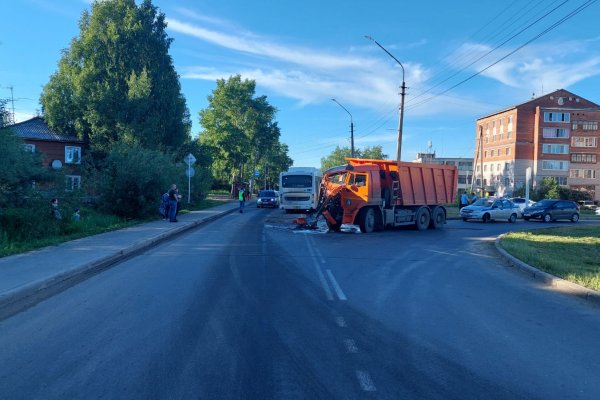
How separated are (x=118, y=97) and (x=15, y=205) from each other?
29.0 m

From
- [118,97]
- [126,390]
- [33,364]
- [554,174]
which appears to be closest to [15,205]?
[33,364]

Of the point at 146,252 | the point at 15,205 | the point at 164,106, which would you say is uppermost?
the point at 164,106

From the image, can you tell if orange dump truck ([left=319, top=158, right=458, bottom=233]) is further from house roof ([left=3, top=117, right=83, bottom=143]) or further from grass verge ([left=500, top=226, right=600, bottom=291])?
house roof ([left=3, top=117, right=83, bottom=143])

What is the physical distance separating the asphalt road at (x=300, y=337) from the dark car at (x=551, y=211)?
23.6 meters

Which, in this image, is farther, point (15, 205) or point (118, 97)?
point (118, 97)

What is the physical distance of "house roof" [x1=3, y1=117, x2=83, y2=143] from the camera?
42.9 metres

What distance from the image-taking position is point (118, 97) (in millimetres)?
41750

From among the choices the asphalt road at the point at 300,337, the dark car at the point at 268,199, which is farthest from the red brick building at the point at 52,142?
the asphalt road at the point at 300,337

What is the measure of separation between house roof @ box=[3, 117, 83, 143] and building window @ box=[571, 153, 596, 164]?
6607 centimetres

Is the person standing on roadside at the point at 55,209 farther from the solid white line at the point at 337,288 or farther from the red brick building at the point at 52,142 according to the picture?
the red brick building at the point at 52,142

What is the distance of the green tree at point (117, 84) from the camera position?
41.1m

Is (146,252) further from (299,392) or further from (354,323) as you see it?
(299,392)

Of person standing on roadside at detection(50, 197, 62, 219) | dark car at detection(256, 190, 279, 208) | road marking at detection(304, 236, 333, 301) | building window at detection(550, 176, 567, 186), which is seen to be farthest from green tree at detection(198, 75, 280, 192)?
road marking at detection(304, 236, 333, 301)

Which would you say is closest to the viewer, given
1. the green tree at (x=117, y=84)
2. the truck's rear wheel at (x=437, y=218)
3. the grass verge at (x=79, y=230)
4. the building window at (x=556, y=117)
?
the grass verge at (x=79, y=230)
